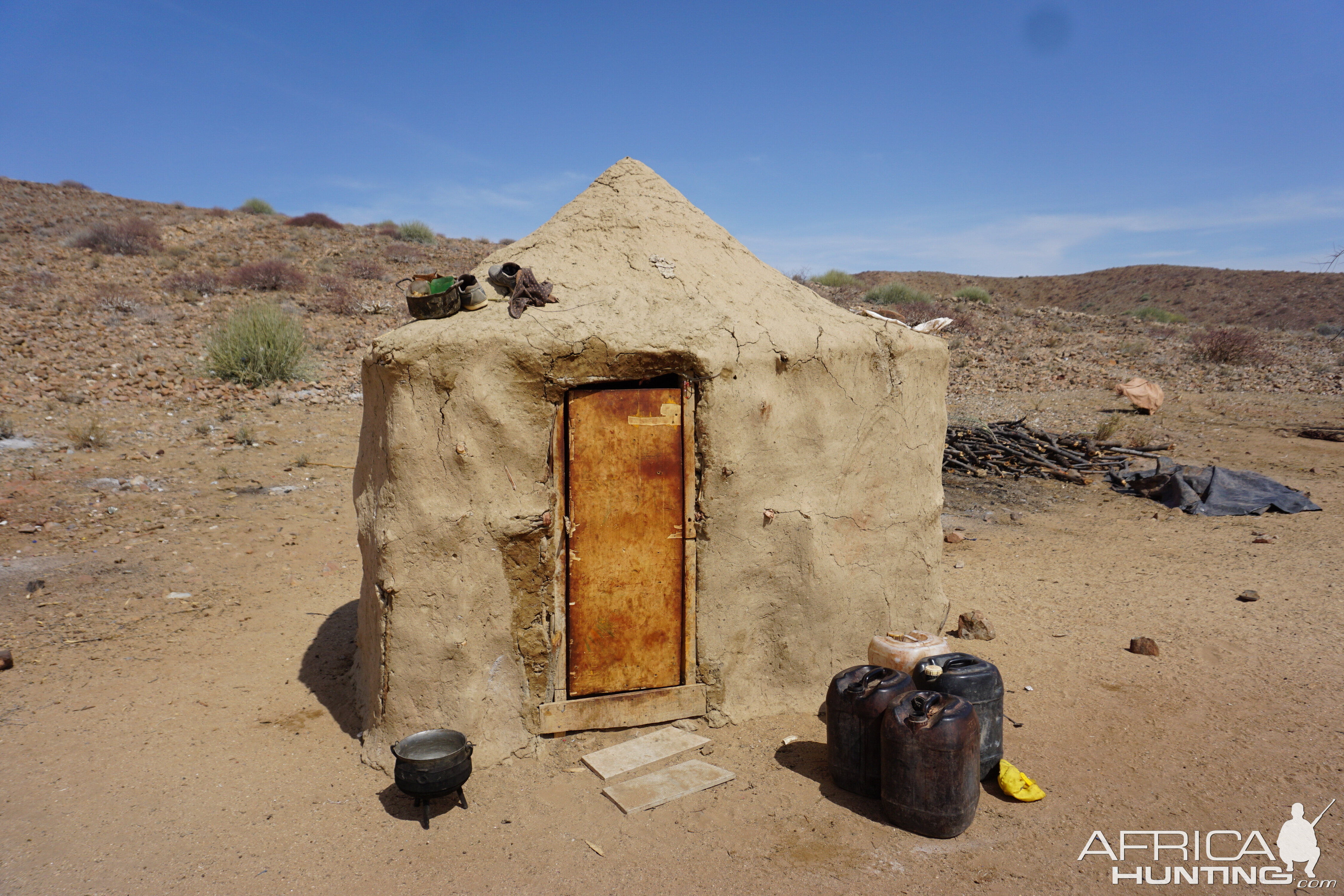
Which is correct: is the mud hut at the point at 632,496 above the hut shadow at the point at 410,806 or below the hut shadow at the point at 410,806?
above

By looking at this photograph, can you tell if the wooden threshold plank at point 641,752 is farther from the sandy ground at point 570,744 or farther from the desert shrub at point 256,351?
the desert shrub at point 256,351

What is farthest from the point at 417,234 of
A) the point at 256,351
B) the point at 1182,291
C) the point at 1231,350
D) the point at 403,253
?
the point at 1182,291

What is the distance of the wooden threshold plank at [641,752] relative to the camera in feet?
12.9

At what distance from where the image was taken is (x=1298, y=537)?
7613 mm

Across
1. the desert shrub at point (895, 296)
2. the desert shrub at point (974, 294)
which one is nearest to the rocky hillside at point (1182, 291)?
the desert shrub at point (974, 294)

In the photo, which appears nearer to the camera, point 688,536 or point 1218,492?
point 688,536

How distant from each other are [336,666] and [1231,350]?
776 inches

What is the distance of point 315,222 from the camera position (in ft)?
84.1

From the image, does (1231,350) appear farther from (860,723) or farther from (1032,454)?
(860,723)

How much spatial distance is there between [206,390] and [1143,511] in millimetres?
13426

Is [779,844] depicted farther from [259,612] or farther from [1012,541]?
[1012,541]

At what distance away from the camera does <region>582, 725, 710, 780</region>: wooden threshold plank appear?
154 inches

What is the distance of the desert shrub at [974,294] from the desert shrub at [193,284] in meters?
22.3

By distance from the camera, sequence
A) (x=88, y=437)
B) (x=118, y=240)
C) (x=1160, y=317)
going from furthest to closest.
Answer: (x=1160, y=317), (x=118, y=240), (x=88, y=437)
